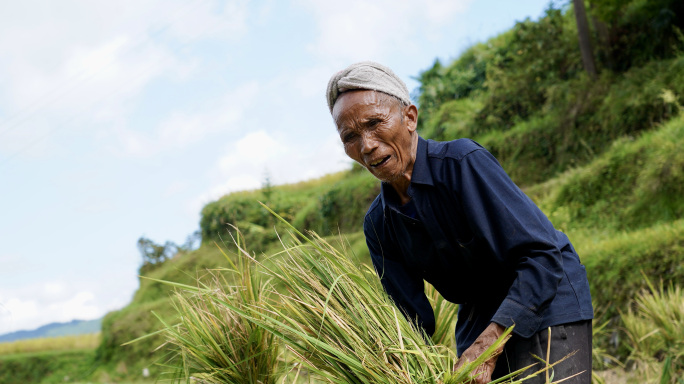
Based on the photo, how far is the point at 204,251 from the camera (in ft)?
67.9

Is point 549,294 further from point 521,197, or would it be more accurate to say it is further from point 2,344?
point 2,344

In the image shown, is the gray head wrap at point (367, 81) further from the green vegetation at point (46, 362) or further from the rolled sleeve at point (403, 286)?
the green vegetation at point (46, 362)

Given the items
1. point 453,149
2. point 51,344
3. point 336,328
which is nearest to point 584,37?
point 453,149

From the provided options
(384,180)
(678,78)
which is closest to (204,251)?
(678,78)

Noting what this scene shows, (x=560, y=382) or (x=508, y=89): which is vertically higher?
(x=508, y=89)

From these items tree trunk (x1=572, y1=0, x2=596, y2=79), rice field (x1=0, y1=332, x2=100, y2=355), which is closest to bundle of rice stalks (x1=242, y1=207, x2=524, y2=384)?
tree trunk (x1=572, y1=0, x2=596, y2=79)

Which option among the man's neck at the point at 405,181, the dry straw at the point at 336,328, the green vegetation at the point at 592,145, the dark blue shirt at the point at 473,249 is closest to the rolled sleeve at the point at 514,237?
the dark blue shirt at the point at 473,249

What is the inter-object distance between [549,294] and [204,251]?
1976 centimetres

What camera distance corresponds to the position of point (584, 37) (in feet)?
34.8

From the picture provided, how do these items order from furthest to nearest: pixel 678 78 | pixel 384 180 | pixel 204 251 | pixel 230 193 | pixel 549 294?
Result: 1. pixel 230 193
2. pixel 204 251
3. pixel 678 78
4. pixel 384 180
5. pixel 549 294

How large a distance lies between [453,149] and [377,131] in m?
0.27

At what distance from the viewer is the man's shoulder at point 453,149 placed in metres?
1.97

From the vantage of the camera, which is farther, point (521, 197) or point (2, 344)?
point (2, 344)

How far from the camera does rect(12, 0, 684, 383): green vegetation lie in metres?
5.70
